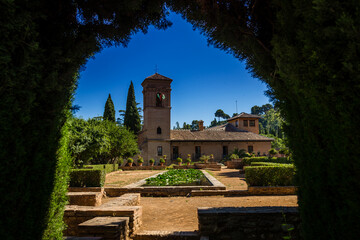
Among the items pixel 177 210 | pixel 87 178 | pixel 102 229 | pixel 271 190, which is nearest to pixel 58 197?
pixel 102 229

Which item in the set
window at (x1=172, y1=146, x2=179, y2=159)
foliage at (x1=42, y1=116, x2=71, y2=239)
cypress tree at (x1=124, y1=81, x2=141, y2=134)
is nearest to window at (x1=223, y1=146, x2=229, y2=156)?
window at (x1=172, y1=146, x2=179, y2=159)

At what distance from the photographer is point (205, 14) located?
11.5 ft

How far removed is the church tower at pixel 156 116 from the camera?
29911 millimetres

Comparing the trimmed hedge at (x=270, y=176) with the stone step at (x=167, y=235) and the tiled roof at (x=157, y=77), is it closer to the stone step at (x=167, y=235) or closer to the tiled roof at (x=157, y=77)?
the stone step at (x=167, y=235)

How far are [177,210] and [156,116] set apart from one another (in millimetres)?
24389

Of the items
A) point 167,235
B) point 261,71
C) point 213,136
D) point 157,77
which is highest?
point 157,77

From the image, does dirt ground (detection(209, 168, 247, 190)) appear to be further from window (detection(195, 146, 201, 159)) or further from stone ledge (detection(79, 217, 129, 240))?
window (detection(195, 146, 201, 159))

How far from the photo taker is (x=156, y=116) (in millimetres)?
30453

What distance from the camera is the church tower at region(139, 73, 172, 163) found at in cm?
2991

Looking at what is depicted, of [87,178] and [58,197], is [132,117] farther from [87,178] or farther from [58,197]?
[58,197]

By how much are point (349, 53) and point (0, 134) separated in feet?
10.4

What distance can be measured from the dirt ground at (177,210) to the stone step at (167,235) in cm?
51

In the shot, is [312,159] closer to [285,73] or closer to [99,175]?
[285,73]

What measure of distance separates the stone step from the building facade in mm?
25439
